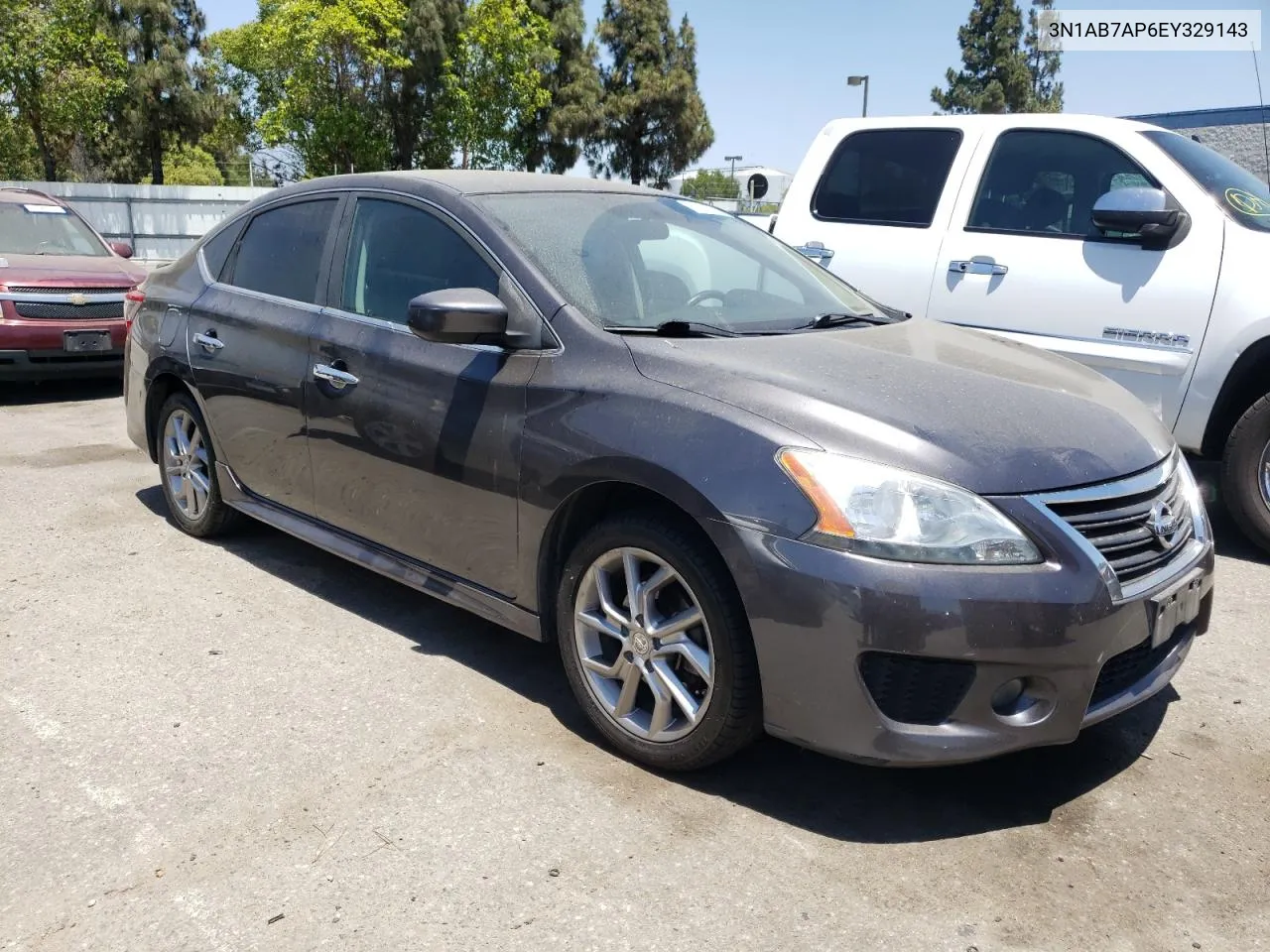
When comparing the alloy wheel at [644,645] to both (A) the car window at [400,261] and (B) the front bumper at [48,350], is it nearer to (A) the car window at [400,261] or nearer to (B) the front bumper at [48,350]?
(A) the car window at [400,261]

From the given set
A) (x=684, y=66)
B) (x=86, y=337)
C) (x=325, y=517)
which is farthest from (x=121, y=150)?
(x=325, y=517)

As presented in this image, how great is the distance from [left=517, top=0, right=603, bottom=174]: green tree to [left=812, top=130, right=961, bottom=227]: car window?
4565cm

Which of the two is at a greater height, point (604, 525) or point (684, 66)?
point (684, 66)

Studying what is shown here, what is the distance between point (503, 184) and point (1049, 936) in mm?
2963

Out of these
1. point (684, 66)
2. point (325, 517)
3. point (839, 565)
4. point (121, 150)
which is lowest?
point (325, 517)

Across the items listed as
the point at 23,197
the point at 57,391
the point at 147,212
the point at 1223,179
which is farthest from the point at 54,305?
the point at 147,212

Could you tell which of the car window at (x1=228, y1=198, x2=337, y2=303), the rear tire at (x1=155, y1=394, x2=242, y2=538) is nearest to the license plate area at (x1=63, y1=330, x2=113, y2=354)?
the rear tire at (x1=155, y1=394, x2=242, y2=538)

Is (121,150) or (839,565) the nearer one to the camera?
(839,565)

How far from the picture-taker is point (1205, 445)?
5191mm

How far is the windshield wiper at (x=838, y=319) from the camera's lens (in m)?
3.72

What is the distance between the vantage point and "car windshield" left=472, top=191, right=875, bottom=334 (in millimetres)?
3531

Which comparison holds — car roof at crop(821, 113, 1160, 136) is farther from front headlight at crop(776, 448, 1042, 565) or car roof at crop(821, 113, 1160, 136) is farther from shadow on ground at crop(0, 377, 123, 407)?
shadow on ground at crop(0, 377, 123, 407)

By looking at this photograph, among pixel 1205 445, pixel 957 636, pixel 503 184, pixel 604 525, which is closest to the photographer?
pixel 957 636

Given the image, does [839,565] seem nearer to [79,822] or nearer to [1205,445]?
[79,822]
